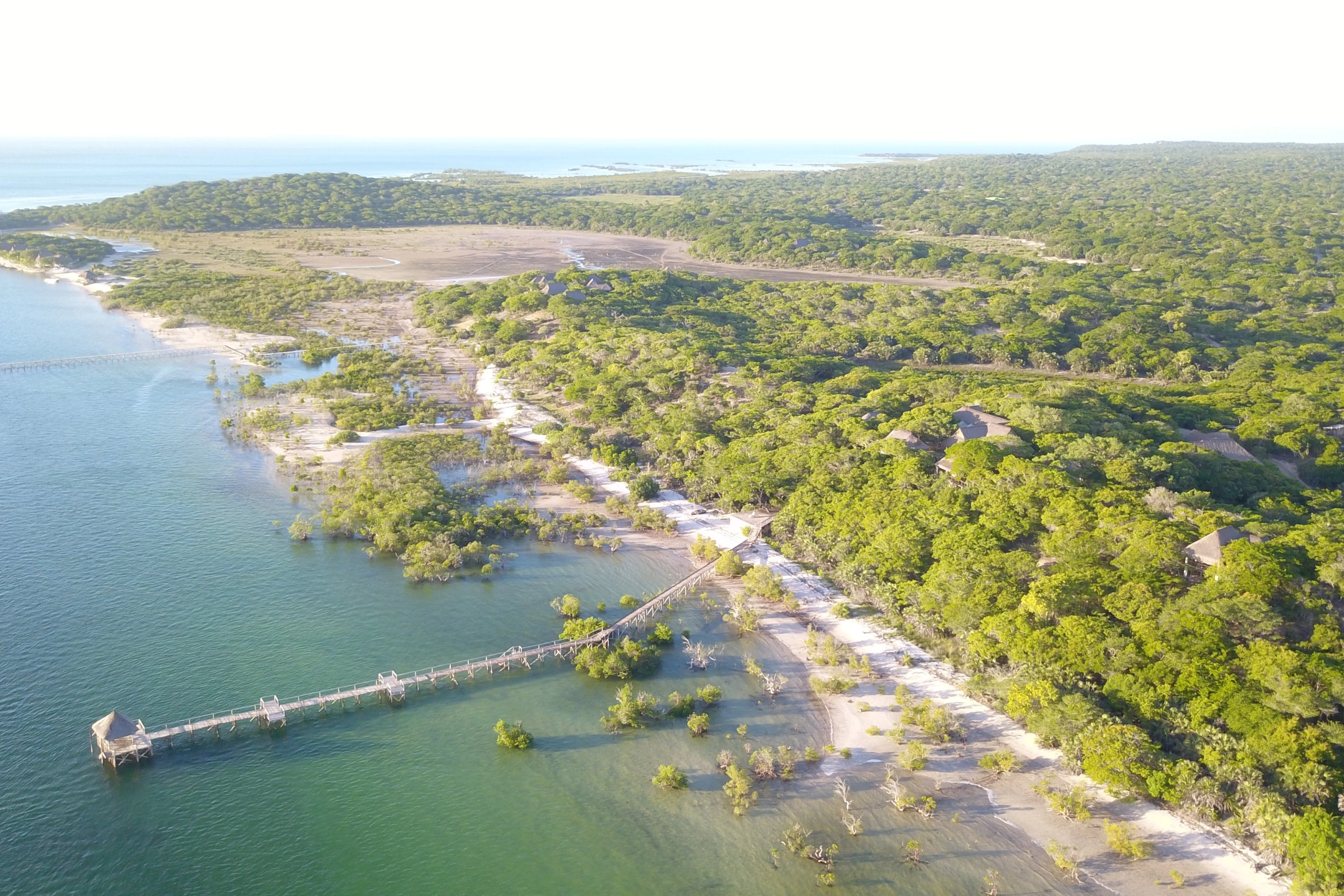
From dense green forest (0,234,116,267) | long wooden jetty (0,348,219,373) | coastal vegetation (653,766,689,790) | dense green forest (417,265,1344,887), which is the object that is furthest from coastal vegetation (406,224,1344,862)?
dense green forest (0,234,116,267)

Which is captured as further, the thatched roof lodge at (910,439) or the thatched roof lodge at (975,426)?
the thatched roof lodge at (910,439)

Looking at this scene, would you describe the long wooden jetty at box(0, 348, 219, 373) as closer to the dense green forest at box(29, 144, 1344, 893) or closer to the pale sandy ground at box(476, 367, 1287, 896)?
the dense green forest at box(29, 144, 1344, 893)

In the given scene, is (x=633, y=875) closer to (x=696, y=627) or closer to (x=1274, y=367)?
(x=696, y=627)

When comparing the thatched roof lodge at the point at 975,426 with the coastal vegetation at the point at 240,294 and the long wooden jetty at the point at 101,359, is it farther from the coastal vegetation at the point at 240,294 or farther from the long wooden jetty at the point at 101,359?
the long wooden jetty at the point at 101,359

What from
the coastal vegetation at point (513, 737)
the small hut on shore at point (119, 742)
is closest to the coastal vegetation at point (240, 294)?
the small hut on shore at point (119, 742)

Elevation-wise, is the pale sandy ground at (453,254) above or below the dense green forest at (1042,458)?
above

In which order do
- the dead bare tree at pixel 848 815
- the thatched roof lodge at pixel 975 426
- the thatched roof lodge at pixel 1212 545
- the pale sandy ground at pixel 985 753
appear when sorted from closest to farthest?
the pale sandy ground at pixel 985 753, the dead bare tree at pixel 848 815, the thatched roof lodge at pixel 1212 545, the thatched roof lodge at pixel 975 426

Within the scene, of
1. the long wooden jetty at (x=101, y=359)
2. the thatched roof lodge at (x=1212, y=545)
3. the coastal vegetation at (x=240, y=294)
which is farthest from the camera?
the coastal vegetation at (x=240, y=294)
